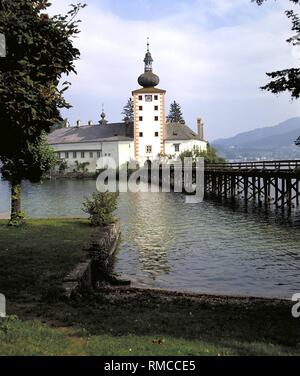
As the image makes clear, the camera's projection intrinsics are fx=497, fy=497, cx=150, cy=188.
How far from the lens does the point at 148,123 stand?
80.8 m

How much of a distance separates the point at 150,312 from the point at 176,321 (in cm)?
86

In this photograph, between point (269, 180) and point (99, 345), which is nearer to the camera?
point (99, 345)

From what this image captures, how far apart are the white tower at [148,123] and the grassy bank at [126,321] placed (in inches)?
2656

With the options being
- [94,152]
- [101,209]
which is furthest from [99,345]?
[94,152]

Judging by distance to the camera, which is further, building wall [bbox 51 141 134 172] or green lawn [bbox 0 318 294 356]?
building wall [bbox 51 141 134 172]

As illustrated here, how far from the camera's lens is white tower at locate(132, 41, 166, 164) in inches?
3169

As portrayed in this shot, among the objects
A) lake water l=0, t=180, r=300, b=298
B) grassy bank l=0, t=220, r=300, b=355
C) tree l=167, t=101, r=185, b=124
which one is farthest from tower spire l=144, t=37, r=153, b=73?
grassy bank l=0, t=220, r=300, b=355

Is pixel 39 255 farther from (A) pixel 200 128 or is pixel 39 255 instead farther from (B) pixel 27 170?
(A) pixel 200 128

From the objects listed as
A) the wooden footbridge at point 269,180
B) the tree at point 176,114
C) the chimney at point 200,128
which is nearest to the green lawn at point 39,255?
the wooden footbridge at point 269,180

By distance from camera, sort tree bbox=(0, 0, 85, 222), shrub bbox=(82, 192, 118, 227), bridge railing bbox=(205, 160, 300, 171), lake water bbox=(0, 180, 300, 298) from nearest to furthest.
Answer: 1. tree bbox=(0, 0, 85, 222)
2. lake water bbox=(0, 180, 300, 298)
3. shrub bbox=(82, 192, 118, 227)
4. bridge railing bbox=(205, 160, 300, 171)

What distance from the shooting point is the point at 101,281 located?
12867 mm

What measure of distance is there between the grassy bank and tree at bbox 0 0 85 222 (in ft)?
9.82

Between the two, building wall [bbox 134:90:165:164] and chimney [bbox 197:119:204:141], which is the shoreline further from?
chimney [bbox 197:119:204:141]

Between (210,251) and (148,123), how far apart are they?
207 ft
